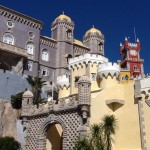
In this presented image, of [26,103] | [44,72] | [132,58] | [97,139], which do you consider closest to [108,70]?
[26,103]

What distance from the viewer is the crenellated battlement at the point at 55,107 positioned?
25006mm

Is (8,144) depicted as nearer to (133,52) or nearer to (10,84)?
(10,84)

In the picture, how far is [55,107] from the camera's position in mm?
26109

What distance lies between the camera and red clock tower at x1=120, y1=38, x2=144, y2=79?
66188mm

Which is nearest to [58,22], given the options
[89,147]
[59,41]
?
[59,41]

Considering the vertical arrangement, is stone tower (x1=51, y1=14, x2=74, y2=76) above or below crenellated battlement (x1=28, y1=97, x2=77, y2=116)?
above

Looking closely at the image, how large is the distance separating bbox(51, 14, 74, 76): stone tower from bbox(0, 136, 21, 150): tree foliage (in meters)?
25.2

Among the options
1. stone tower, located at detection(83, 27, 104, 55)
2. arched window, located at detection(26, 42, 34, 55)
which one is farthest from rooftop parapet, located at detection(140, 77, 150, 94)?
stone tower, located at detection(83, 27, 104, 55)

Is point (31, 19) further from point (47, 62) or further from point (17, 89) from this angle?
point (17, 89)

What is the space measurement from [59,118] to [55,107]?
3.53 ft

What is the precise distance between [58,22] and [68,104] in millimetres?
29913

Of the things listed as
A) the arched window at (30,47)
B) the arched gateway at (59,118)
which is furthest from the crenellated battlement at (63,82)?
the arched window at (30,47)

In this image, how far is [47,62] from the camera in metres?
50.4

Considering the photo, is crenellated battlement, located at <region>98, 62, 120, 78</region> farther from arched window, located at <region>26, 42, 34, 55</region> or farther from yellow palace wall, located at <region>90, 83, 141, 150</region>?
arched window, located at <region>26, 42, 34, 55</region>
